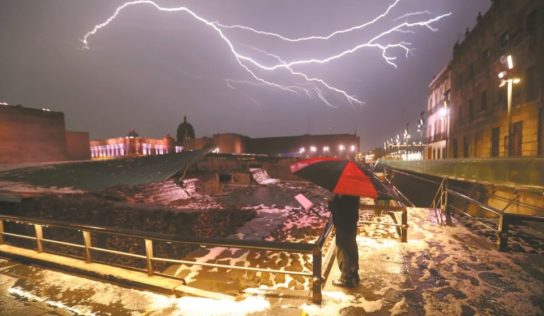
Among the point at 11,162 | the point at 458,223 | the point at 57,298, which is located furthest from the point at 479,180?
the point at 11,162

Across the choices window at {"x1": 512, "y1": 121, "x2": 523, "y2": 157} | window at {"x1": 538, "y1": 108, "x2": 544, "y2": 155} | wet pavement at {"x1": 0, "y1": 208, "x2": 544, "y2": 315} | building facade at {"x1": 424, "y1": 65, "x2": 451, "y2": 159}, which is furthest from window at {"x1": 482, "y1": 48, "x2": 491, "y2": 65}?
wet pavement at {"x1": 0, "y1": 208, "x2": 544, "y2": 315}

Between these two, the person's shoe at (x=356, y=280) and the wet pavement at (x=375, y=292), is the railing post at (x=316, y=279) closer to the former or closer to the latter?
the wet pavement at (x=375, y=292)

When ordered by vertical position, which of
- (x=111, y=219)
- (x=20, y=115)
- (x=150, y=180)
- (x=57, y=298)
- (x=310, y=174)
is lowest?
(x=111, y=219)

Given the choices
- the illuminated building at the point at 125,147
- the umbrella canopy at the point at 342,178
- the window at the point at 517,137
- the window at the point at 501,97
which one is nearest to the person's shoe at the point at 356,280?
the umbrella canopy at the point at 342,178

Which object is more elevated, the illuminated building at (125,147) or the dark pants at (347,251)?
the illuminated building at (125,147)

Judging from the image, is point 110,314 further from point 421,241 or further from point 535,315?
point 421,241

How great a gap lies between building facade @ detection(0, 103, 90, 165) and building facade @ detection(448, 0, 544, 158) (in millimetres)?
41336

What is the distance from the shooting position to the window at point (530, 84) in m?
15.8

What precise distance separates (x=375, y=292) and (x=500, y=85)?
1402 centimetres

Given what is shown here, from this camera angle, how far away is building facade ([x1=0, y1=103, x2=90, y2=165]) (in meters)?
Answer: 25.2

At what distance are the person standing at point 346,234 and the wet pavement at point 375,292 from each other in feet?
0.66

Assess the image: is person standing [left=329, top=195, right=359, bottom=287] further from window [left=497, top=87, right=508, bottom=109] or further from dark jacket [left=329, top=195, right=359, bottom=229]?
window [left=497, top=87, right=508, bottom=109]

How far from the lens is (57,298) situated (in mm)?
3773

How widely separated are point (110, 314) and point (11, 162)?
33191 millimetres
